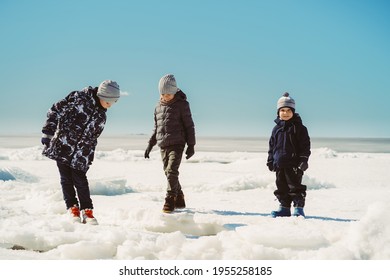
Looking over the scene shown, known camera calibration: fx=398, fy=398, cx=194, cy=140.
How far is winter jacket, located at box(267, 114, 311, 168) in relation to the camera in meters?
3.95

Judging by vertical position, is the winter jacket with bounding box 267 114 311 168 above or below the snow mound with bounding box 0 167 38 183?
above

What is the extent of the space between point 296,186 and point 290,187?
0.07 metres

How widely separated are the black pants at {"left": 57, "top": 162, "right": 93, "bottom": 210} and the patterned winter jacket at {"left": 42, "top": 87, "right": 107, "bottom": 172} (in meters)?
0.10

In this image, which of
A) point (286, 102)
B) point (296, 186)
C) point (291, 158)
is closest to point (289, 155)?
point (291, 158)

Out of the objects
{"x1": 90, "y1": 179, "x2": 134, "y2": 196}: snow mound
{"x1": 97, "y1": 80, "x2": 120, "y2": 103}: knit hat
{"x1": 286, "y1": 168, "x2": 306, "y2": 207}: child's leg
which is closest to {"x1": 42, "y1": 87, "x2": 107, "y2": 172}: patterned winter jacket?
{"x1": 97, "y1": 80, "x2": 120, "y2": 103}: knit hat

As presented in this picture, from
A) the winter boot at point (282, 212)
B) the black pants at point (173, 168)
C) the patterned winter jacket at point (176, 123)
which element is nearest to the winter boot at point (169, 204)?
the black pants at point (173, 168)

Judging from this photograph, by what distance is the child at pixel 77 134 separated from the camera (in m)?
3.47

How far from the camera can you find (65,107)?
352cm

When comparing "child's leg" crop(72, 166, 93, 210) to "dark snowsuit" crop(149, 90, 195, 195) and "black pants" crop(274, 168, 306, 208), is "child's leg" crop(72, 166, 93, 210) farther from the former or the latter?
"black pants" crop(274, 168, 306, 208)

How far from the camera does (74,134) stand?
3.48 metres

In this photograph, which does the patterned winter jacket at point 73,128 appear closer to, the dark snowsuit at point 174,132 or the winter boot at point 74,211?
the winter boot at point 74,211

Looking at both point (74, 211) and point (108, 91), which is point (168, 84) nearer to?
point (108, 91)
